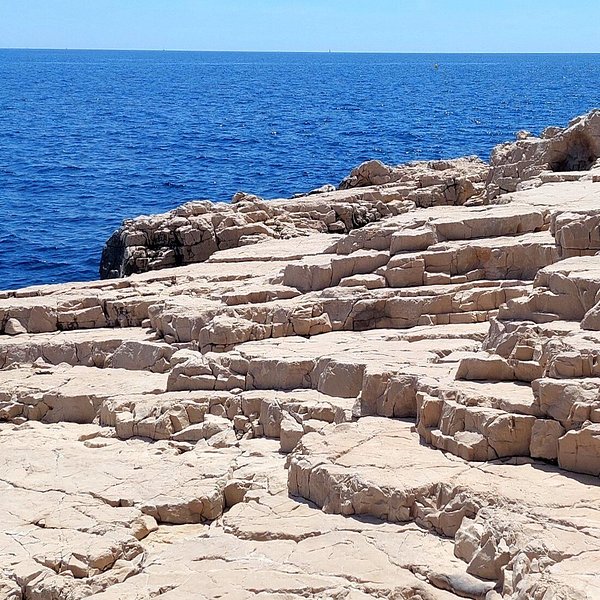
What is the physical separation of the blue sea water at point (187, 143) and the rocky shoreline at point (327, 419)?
16309 millimetres

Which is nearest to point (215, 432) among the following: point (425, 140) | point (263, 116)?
point (425, 140)

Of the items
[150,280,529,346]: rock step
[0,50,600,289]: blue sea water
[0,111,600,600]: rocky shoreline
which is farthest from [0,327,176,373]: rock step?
[0,50,600,289]: blue sea water

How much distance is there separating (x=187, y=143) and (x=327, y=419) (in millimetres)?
60869

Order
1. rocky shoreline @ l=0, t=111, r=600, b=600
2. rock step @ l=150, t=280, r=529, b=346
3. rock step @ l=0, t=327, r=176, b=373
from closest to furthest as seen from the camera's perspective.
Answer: rocky shoreline @ l=0, t=111, r=600, b=600
rock step @ l=150, t=280, r=529, b=346
rock step @ l=0, t=327, r=176, b=373

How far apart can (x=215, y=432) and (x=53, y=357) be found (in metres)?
4.80

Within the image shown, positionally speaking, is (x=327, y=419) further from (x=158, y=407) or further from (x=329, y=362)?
(x=158, y=407)

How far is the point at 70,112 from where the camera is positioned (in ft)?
328

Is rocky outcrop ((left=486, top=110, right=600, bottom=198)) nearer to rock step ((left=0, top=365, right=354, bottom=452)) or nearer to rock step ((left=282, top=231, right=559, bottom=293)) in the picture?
rock step ((left=282, top=231, right=559, bottom=293))

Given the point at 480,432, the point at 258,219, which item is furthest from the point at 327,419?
the point at 258,219

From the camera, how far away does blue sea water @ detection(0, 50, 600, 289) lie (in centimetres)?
4206

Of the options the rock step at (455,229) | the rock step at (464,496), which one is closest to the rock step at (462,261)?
the rock step at (455,229)

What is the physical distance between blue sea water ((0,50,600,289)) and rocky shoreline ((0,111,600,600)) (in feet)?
53.5

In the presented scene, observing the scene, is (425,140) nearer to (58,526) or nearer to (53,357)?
(53,357)

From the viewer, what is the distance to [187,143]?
240 ft
